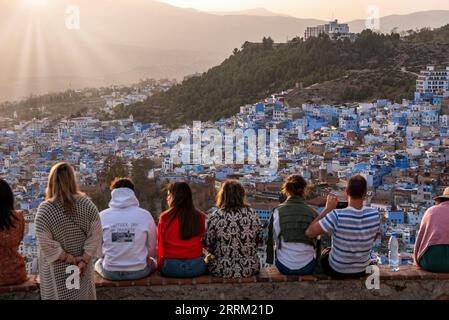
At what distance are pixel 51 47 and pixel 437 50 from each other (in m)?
26.6

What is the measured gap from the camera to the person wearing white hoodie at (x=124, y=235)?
293 cm

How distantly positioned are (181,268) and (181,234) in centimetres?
15

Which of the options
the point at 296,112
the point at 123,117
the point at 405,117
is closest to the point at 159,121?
the point at 123,117

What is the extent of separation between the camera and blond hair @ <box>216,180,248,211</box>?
9.77ft

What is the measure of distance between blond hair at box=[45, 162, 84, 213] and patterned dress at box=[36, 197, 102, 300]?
0.02 metres

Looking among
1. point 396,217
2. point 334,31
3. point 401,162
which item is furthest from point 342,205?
point 334,31

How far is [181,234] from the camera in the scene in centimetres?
294

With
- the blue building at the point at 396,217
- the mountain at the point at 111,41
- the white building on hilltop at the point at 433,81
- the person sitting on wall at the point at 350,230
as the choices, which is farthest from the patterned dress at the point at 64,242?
the mountain at the point at 111,41

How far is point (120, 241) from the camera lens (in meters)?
2.93

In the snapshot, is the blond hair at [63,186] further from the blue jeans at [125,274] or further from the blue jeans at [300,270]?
the blue jeans at [300,270]

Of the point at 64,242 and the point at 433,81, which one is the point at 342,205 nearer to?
the point at 64,242

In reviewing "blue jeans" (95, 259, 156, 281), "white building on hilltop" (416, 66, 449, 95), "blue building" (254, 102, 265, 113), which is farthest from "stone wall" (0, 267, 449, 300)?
"white building on hilltop" (416, 66, 449, 95)
